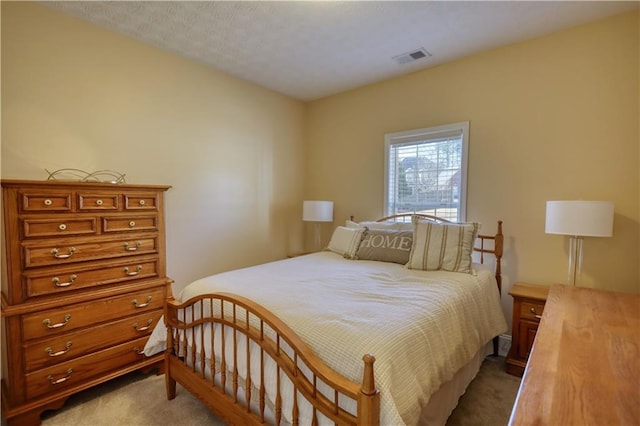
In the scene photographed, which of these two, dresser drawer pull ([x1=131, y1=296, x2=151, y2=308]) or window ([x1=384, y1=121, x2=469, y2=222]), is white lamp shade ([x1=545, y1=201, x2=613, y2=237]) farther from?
dresser drawer pull ([x1=131, y1=296, x2=151, y2=308])

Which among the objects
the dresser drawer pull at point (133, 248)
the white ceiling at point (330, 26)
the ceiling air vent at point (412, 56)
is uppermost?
the white ceiling at point (330, 26)

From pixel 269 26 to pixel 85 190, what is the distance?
5.79 ft

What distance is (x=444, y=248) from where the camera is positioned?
2377mm

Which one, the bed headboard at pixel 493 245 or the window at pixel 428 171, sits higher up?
the window at pixel 428 171

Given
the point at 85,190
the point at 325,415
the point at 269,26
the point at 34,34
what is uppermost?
the point at 269,26

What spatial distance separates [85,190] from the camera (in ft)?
6.38

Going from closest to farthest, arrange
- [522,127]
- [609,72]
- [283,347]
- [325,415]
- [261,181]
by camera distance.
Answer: [325,415], [283,347], [609,72], [522,127], [261,181]

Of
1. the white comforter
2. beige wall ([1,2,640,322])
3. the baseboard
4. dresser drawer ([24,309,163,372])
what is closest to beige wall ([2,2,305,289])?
beige wall ([1,2,640,322])

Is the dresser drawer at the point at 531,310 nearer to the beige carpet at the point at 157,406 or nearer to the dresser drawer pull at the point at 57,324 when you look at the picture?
the beige carpet at the point at 157,406

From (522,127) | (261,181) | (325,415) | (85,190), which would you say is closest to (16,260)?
(85,190)

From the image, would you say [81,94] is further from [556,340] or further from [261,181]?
[556,340]

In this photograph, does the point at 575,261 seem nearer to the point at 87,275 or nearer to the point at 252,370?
the point at 252,370

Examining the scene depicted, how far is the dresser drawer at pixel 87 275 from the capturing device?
5.90 ft

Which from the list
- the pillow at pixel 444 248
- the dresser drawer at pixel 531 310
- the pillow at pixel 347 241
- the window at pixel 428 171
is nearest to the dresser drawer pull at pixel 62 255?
the pillow at pixel 347 241
